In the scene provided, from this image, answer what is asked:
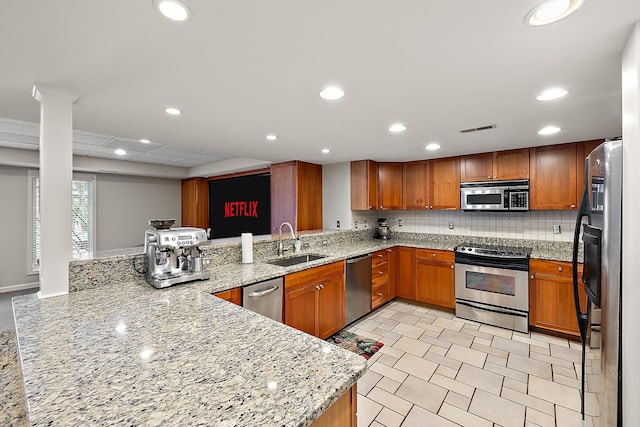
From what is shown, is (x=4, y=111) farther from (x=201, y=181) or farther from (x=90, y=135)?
(x=201, y=181)

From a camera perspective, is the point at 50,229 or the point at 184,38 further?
the point at 50,229

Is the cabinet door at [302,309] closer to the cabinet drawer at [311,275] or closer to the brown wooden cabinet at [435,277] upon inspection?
the cabinet drawer at [311,275]

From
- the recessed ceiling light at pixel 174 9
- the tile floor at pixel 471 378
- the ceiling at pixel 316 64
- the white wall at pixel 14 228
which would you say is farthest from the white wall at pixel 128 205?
the recessed ceiling light at pixel 174 9

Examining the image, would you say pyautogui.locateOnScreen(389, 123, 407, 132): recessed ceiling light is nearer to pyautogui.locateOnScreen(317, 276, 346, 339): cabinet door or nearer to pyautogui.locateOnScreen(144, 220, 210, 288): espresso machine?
pyautogui.locateOnScreen(317, 276, 346, 339): cabinet door

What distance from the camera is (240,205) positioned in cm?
595

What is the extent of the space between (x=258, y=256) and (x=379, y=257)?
66.8 inches

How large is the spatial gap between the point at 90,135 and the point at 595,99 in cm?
513

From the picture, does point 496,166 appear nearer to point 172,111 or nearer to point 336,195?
point 336,195

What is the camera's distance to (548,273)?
10.3 feet

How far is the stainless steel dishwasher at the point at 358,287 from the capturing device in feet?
11.0

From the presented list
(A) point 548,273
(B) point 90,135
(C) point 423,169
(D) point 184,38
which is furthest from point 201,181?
(A) point 548,273

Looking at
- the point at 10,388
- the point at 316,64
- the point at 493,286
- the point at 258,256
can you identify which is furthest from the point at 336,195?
the point at 10,388

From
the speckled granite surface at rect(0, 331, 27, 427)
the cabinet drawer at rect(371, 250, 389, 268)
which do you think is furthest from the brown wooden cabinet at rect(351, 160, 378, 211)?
the speckled granite surface at rect(0, 331, 27, 427)

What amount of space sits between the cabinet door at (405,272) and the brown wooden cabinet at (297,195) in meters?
1.42
